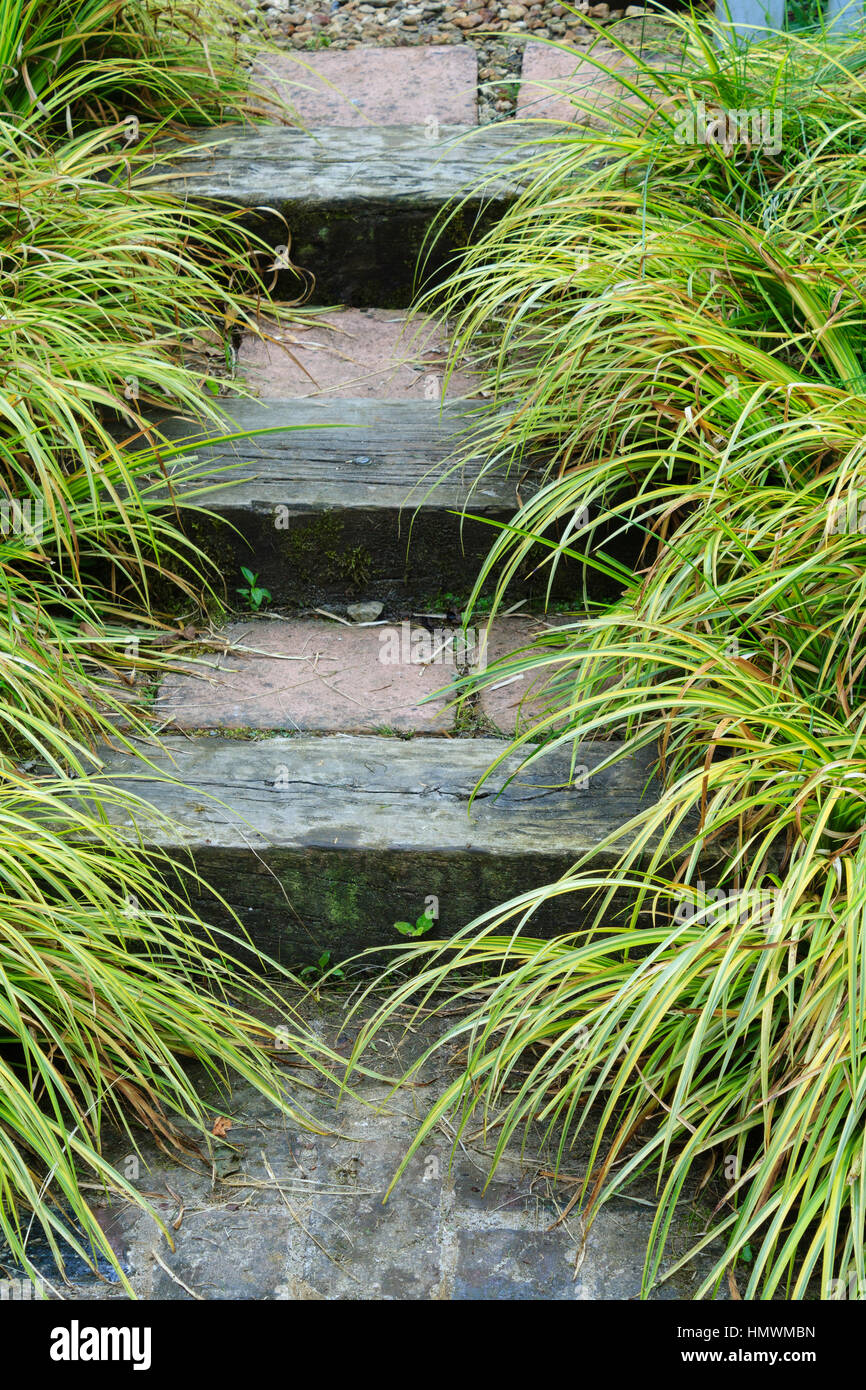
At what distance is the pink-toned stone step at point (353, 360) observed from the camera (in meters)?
2.71

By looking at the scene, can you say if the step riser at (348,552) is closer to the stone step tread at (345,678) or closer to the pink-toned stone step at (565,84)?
the stone step tread at (345,678)

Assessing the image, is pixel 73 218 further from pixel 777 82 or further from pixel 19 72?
pixel 777 82

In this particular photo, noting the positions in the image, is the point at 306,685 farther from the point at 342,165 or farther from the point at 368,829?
the point at 342,165

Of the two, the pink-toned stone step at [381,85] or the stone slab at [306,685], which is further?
the pink-toned stone step at [381,85]

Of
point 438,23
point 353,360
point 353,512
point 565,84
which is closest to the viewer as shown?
point 353,512

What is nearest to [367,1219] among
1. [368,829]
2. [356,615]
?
[368,829]

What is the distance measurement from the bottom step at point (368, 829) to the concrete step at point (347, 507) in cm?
50

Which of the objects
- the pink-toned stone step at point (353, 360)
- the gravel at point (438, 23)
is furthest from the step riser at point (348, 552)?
the gravel at point (438, 23)

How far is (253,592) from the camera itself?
7.98 feet

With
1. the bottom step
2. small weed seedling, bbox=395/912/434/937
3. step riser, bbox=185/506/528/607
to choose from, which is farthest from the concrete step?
small weed seedling, bbox=395/912/434/937

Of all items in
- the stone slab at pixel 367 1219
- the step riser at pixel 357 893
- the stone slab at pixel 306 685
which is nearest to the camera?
the stone slab at pixel 367 1219

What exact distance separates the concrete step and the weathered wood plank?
0.64m

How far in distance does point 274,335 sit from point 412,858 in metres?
1.51

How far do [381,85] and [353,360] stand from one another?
1.22 m
